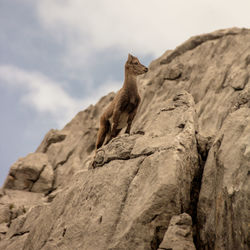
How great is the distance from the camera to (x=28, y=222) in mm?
12555

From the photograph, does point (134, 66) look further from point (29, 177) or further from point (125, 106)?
point (29, 177)

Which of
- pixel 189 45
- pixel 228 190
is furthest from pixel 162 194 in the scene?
pixel 189 45

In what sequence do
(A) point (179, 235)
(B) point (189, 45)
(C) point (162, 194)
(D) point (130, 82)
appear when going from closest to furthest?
(A) point (179, 235) → (C) point (162, 194) → (D) point (130, 82) → (B) point (189, 45)

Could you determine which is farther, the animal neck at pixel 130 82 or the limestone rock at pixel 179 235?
the animal neck at pixel 130 82

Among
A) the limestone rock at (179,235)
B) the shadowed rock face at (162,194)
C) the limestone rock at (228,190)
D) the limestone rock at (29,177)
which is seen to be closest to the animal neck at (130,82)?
the shadowed rock face at (162,194)

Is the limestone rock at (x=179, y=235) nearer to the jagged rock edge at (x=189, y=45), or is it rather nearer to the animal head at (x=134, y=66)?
the animal head at (x=134, y=66)

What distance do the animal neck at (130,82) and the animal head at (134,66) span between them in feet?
0.58

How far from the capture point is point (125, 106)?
1195cm

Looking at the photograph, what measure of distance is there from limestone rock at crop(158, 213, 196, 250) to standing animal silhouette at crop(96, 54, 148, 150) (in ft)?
19.3

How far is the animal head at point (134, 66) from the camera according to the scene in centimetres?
1268

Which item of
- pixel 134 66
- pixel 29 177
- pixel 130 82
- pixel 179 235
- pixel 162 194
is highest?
pixel 134 66

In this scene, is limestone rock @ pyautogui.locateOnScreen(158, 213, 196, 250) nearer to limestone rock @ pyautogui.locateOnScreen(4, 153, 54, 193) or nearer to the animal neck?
the animal neck

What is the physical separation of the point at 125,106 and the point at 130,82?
37.3 inches

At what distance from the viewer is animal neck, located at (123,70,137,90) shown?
12.2m
